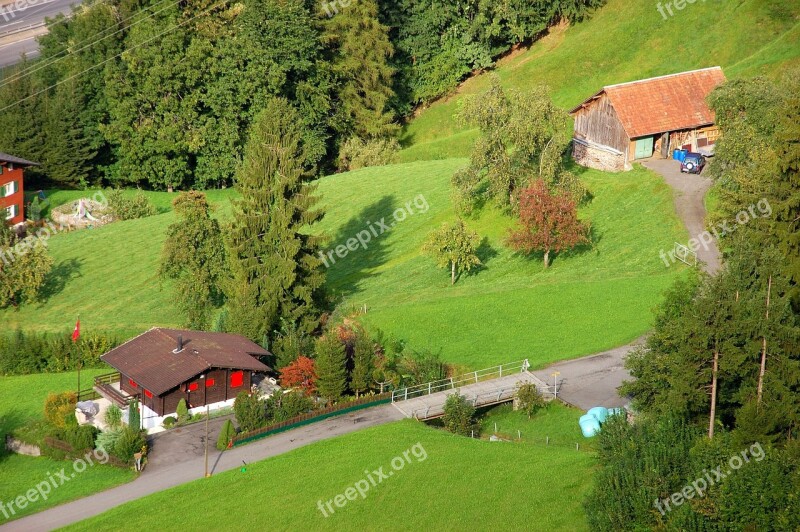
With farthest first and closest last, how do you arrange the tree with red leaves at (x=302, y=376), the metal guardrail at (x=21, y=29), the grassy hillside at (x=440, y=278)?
1. the metal guardrail at (x=21, y=29)
2. the grassy hillside at (x=440, y=278)
3. the tree with red leaves at (x=302, y=376)

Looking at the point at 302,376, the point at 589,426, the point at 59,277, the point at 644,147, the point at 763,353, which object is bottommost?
the point at 59,277

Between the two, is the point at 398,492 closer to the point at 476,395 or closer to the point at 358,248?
the point at 476,395

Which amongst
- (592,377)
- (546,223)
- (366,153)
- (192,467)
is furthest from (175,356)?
(366,153)

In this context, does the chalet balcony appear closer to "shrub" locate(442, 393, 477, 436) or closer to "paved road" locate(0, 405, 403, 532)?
"paved road" locate(0, 405, 403, 532)

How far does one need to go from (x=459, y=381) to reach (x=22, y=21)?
101914 mm

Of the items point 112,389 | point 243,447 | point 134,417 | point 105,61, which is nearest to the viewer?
point 243,447

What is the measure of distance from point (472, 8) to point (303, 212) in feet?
191

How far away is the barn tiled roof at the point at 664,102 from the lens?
7844 cm

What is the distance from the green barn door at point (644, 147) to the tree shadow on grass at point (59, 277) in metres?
43.9

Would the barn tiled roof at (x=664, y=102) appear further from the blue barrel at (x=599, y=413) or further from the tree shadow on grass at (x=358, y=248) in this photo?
the blue barrel at (x=599, y=413)

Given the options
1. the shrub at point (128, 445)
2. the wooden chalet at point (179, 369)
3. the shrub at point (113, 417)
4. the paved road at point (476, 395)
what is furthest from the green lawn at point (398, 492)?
the shrub at point (113, 417)

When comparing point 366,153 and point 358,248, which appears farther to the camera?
point 366,153

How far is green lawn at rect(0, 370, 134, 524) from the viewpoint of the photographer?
49.0m

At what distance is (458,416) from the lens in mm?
51406
